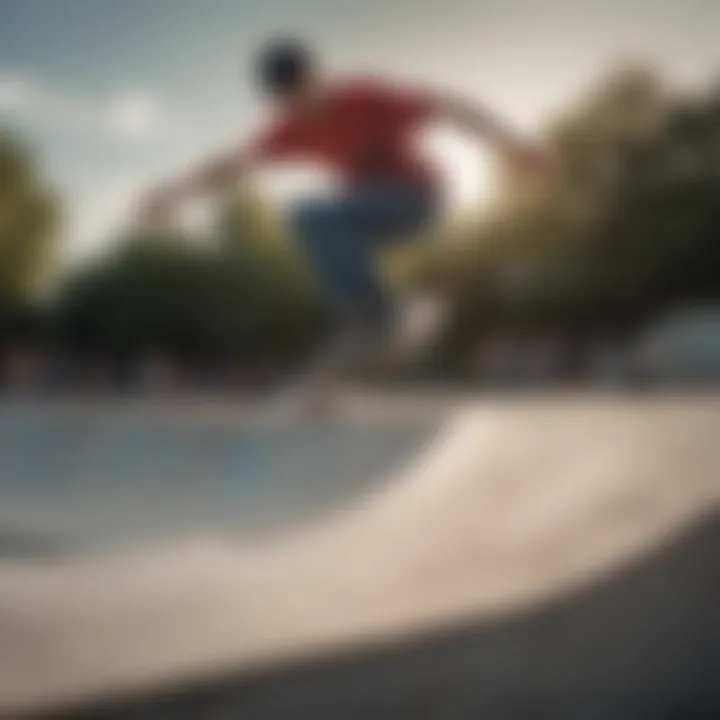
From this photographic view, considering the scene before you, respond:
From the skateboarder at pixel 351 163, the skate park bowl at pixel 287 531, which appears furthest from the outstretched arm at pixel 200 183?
the skate park bowl at pixel 287 531

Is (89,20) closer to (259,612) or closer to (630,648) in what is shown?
(259,612)

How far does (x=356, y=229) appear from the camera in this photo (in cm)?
98

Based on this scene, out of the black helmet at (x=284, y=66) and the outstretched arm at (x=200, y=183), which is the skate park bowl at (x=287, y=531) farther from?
the black helmet at (x=284, y=66)

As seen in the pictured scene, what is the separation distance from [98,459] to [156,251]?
0.22 m

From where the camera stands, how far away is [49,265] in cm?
101

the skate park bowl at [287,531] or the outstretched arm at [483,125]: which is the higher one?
the outstretched arm at [483,125]

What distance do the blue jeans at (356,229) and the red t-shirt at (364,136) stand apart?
0.02 metres

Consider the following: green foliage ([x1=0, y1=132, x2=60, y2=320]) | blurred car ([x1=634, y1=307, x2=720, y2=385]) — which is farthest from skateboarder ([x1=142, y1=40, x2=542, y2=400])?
blurred car ([x1=634, y1=307, x2=720, y2=385])

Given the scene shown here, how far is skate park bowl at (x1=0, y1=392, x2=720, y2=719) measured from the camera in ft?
3.32

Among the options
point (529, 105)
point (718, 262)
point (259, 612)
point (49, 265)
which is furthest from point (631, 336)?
point (49, 265)

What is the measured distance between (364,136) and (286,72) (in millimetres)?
107

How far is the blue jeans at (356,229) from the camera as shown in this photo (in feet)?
3.22

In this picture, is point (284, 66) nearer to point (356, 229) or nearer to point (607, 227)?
point (356, 229)

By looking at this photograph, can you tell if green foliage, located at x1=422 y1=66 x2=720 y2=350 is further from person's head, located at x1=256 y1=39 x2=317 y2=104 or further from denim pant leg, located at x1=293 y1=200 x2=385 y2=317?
person's head, located at x1=256 y1=39 x2=317 y2=104
